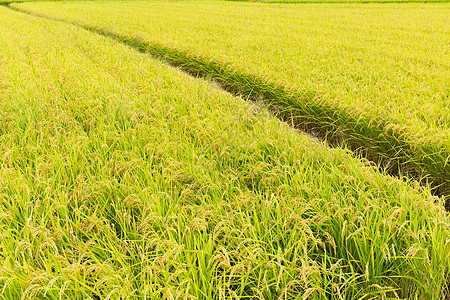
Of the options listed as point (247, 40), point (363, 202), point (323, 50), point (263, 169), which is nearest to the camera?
point (363, 202)

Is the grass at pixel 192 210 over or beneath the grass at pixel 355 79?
beneath

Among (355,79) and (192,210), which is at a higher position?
(355,79)

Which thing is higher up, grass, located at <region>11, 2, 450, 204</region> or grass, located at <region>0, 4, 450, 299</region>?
grass, located at <region>11, 2, 450, 204</region>

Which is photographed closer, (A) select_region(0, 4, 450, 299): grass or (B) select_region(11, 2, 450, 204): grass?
(A) select_region(0, 4, 450, 299): grass

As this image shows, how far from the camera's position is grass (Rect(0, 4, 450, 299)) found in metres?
1.44

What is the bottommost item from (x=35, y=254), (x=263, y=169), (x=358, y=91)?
(x=35, y=254)

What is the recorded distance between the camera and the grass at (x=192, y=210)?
144 centimetres

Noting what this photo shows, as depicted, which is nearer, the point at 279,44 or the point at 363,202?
the point at 363,202

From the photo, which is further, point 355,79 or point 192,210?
point 355,79

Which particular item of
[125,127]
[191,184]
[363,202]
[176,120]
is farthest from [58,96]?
[363,202]

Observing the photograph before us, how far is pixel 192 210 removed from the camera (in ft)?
6.01

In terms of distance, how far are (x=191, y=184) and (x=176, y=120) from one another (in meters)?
1.22

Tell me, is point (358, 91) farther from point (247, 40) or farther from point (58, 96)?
point (247, 40)

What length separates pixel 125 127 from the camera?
9.97ft
